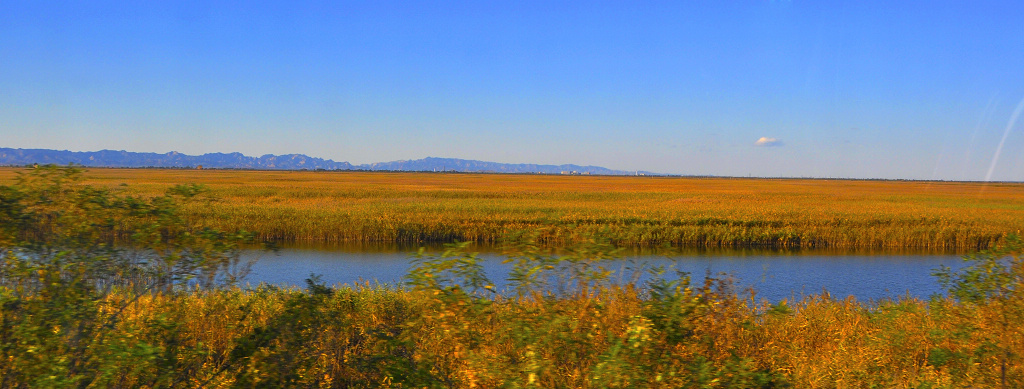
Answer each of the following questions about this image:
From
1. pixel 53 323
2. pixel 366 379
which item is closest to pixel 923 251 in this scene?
pixel 366 379

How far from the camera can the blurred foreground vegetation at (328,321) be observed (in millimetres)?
4062

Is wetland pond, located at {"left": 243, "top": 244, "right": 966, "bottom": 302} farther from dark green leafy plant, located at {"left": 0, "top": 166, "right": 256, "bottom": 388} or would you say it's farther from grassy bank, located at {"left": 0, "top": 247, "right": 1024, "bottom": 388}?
dark green leafy plant, located at {"left": 0, "top": 166, "right": 256, "bottom": 388}

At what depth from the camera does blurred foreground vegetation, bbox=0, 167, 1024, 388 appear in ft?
13.3

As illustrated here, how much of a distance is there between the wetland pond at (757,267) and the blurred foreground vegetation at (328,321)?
34.9ft

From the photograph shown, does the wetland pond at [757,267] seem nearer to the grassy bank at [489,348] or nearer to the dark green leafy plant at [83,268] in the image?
the grassy bank at [489,348]

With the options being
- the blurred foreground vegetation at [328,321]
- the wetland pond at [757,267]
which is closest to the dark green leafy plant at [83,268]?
the blurred foreground vegetation at [328,321]

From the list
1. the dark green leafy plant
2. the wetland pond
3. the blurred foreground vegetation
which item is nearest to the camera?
the dark green leafy plant

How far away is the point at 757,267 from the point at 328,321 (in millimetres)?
21387

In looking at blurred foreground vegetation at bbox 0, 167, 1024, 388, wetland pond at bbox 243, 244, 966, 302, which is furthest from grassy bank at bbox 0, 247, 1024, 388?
wetland pond at bbox 243, 244, 966, 302

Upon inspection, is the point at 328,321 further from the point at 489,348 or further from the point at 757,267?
the point at 757,267

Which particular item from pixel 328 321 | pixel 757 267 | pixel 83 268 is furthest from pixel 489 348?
pixel 757 267

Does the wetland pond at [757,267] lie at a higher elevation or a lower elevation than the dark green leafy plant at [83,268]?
lower

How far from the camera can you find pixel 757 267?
23562 mm

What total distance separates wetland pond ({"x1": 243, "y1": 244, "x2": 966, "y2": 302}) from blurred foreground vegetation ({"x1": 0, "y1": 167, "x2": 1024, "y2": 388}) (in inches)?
418
